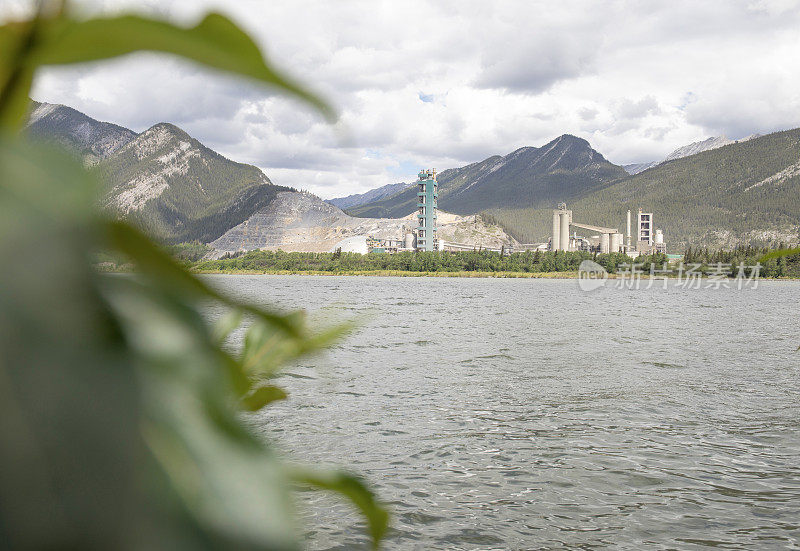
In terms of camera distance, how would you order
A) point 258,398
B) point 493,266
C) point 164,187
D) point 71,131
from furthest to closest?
1. point 493,266
2. point 164,187
3. point 258,398
4. point 71,131

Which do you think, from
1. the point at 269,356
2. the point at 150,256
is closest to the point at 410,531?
the point at 269,356

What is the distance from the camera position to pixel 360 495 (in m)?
0.42

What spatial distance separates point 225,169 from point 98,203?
681cm

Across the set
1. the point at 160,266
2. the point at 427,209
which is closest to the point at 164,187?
the point at 160,266

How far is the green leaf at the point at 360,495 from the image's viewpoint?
42 cm

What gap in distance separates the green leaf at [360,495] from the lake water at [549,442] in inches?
2.6

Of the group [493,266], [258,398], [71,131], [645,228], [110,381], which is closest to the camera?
[110,381]

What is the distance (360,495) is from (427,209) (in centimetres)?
15798

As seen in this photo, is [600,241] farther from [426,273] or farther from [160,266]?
[160,266]

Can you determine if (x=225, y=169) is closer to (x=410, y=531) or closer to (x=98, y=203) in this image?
(x=410, y=531)

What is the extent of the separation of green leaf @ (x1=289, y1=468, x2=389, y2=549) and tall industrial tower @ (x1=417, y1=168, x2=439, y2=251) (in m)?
152

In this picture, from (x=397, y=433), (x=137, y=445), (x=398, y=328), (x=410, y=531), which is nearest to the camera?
(x=137, y=445)

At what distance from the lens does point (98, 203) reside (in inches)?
10.2

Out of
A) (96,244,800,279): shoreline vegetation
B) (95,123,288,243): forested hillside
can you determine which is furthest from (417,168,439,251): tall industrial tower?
(95,123,288,243): forested hillside
